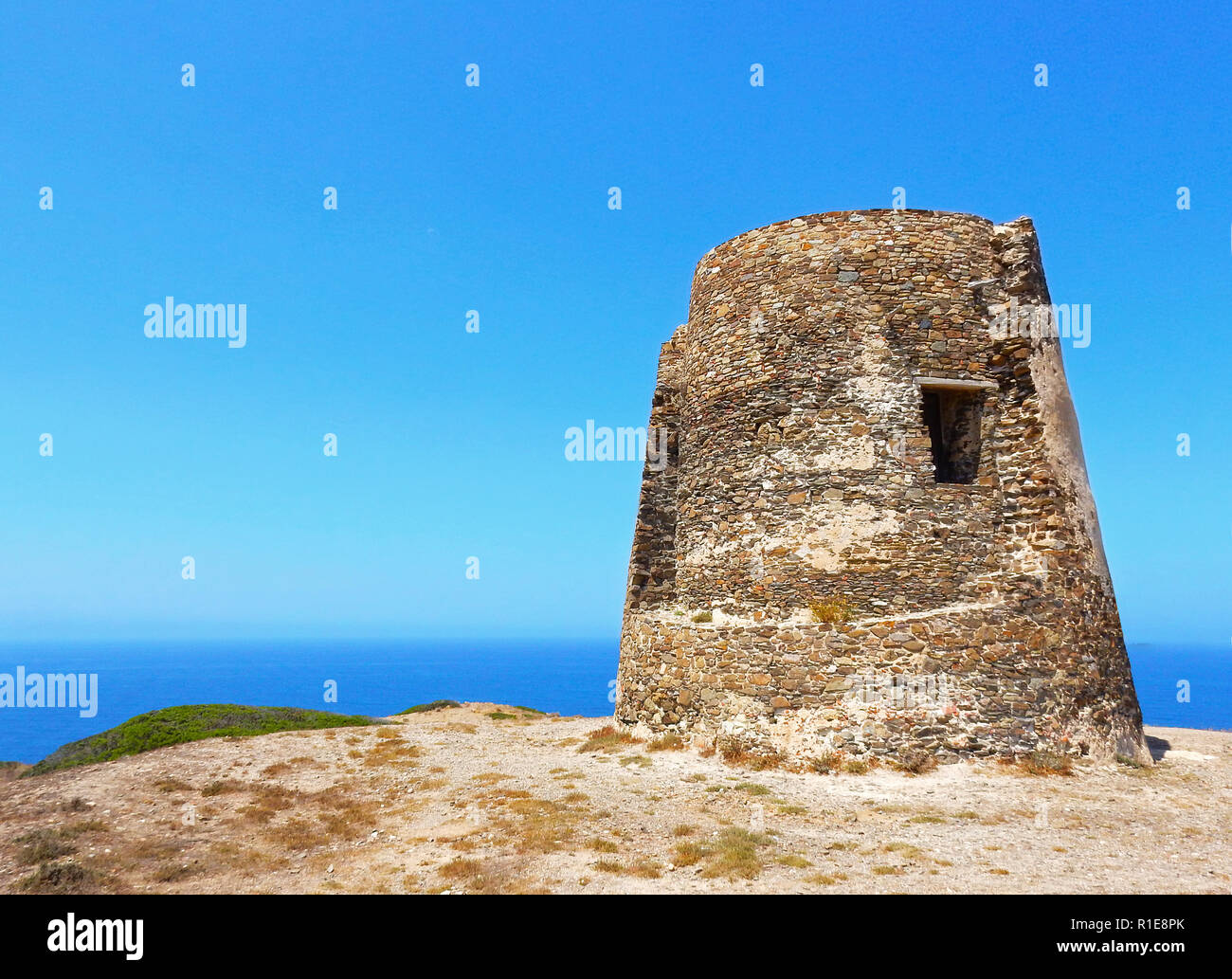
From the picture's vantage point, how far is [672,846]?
8.34 metres

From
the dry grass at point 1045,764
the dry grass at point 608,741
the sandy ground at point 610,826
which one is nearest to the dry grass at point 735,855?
the sandy ground at point 610,826

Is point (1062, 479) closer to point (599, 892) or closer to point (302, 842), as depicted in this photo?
point (599, 892)

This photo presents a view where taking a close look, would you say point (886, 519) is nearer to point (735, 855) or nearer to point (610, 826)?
point (735, 855)

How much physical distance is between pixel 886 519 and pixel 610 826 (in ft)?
24.7

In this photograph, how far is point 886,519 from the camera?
1292 centimetres

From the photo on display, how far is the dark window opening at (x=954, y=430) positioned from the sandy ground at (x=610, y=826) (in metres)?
5.85

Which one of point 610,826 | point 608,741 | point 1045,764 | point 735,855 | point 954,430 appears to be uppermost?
point 954,430

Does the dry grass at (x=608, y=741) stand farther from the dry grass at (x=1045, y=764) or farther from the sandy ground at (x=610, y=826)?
the dry grass at (x=1045, y=764)

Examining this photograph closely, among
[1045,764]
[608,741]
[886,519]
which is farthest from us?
[608,741]

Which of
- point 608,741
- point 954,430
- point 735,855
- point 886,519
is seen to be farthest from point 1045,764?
point 608,741

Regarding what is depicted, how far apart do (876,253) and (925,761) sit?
980 cm

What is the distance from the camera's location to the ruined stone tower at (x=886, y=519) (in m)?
12.0

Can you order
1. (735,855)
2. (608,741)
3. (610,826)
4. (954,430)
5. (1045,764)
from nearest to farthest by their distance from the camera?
(735,855)
(610,826)
(1045,764)
(954,430)
(608,741)

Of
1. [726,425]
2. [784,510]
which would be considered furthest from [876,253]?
[784,510]
